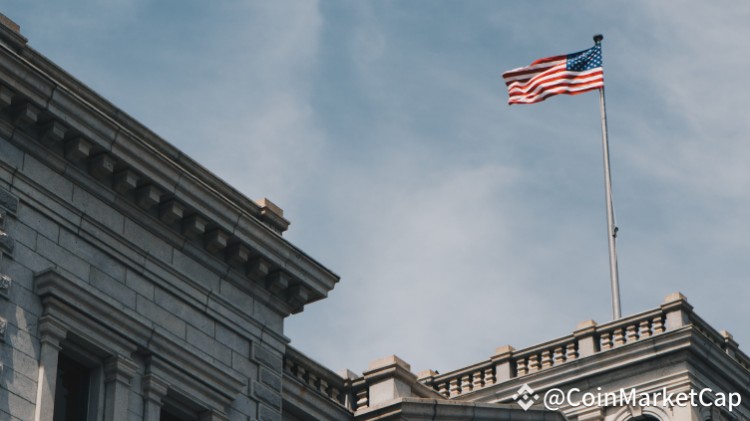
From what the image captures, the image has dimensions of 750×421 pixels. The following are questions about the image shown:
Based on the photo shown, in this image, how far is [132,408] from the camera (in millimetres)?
34188

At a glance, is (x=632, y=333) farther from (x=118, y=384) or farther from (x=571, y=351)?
(x=118, y=384)

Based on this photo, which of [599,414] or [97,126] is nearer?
[97,126]

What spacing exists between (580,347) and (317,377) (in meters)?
11.4

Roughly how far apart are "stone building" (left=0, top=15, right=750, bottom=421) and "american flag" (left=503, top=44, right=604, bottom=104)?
19456mm

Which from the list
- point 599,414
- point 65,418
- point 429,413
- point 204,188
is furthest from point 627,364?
point 65,418

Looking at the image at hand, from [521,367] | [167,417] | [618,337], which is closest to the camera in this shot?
[167,417]

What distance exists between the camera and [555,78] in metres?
60.7

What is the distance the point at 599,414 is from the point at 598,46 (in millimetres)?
15963

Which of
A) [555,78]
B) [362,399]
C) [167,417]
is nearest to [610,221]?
[555,78]

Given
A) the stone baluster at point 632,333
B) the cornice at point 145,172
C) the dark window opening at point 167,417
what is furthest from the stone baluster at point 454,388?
the dark window opening at point 167,417

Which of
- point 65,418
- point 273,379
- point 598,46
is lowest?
point 65,418

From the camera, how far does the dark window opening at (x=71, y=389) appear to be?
110 ft

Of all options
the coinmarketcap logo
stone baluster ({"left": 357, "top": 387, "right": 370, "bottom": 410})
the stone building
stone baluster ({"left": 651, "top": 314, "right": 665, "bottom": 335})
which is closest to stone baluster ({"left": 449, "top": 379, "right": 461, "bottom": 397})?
the coinmarketcap logo

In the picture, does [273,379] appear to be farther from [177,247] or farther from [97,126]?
[97,126]
